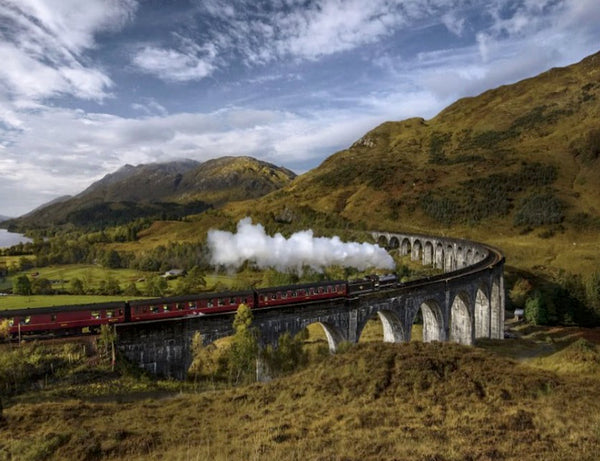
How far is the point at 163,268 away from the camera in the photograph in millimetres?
81500


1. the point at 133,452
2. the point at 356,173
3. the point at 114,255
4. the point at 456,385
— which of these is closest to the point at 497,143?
the point at 356,173

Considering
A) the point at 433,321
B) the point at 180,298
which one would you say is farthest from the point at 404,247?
the point at 180,298

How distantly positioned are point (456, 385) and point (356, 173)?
148708 millimetres

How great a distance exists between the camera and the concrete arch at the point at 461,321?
3879cm

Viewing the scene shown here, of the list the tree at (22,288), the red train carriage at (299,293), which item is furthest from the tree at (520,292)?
the tree at (22,288)

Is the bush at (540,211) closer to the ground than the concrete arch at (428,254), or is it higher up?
higher up

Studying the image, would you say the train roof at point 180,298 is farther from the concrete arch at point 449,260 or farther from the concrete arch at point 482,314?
the concrete arch at point 449,260

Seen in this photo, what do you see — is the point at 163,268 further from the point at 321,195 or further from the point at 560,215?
the point at 560,215

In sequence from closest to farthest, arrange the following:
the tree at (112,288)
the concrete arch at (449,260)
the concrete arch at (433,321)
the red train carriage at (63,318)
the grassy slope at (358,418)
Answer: the grassy slope at (358,418), the red train carriage at (63,318), the concrete arch at (433,321), the tree at (112,288), the concrete arch at (449,260)

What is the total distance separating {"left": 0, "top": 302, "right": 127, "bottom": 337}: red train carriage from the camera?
2073 cm

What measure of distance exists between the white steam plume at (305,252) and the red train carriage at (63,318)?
31.7 meters

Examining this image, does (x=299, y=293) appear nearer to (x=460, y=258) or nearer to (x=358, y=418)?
(x=358, y=418)

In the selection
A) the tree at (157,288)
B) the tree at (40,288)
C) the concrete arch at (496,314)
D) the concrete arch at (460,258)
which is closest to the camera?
the concrete arch at (496,314)

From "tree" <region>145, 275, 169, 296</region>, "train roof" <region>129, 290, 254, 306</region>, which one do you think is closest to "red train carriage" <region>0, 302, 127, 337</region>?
"train roof" <region>129, 290, 254, 306</region>
